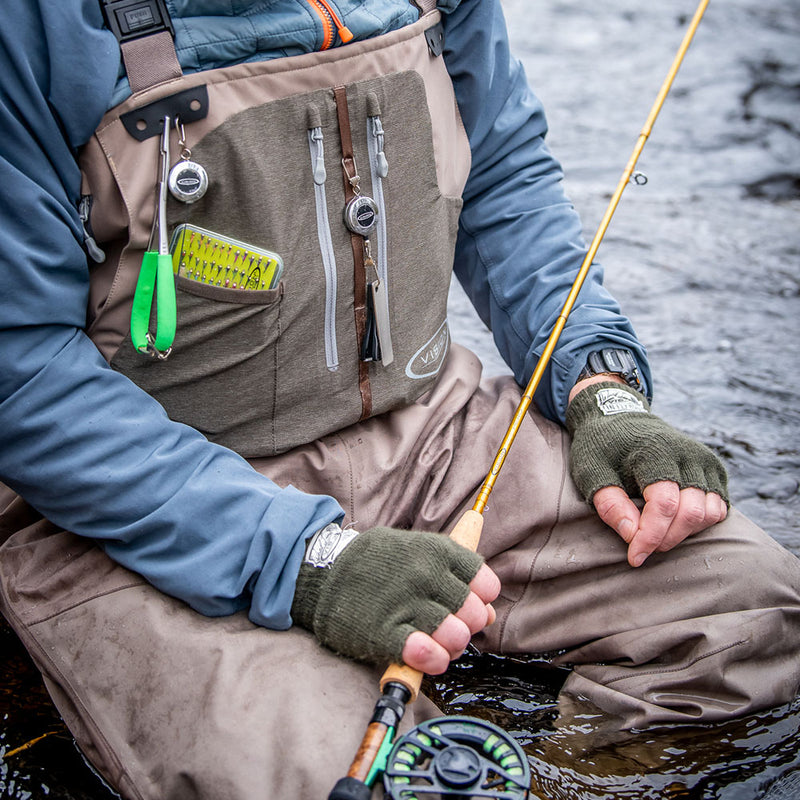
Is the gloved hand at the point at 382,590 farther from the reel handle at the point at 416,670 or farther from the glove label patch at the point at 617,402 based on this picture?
the glove label patch at the point at 617,402

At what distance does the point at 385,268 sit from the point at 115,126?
1.95ft

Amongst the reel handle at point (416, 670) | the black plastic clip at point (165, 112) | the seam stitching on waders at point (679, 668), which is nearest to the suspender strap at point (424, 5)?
the black plastic clip at point (165, 112)

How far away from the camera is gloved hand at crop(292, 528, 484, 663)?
1.64 m

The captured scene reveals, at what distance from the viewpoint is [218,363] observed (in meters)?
1.88

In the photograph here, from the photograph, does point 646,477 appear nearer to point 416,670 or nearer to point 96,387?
point 416,670

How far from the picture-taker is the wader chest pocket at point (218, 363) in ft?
6.00

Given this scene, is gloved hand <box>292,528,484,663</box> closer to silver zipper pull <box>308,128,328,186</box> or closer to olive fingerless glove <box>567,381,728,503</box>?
olive fingerless glove <box>567,381,728,503</box>

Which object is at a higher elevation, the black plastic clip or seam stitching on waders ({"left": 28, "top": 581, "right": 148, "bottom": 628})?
the black plastic clip

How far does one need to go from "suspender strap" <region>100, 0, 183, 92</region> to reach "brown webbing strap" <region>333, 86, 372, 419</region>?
0.31m

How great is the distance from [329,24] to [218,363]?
0.65 meters

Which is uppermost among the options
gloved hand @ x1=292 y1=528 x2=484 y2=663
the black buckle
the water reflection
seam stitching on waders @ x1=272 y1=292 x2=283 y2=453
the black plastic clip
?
the black buckle

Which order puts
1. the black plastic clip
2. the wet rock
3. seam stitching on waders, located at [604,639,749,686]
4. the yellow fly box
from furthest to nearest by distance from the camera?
1. the wet rock
2. seam stitching on waders, located at [604,639,749,686]
3. the yellow fly box
4. the black plastic clip

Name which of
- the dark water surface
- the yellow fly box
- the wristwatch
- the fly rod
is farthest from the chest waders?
the dark water surface

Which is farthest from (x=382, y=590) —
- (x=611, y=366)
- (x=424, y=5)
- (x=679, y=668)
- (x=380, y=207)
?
(x=424, y=5)
